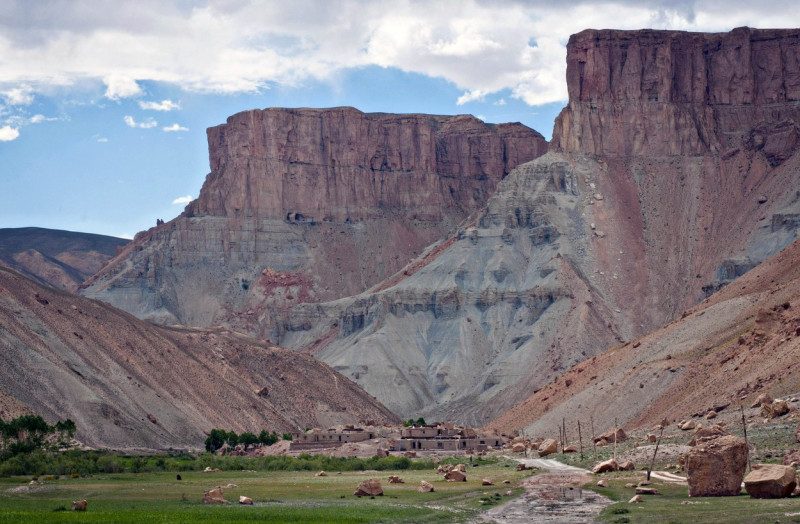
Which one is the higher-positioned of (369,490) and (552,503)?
(369,490)

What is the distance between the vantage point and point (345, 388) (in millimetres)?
161250

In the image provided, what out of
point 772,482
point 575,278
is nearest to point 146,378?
point 575,278

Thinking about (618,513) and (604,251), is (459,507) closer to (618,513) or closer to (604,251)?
(618,513)

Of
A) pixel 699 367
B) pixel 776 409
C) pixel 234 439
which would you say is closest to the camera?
pixel 776 409

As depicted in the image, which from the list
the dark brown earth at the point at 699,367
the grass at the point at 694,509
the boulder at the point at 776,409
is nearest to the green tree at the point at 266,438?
the dark brown earth at the point at 699,367

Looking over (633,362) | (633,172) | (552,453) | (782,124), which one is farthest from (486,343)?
(552,453)

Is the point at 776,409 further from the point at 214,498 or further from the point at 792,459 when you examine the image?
the point at 214,498

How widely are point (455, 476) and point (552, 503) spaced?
51.7 ft

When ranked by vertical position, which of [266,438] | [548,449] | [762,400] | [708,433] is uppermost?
[762,400]

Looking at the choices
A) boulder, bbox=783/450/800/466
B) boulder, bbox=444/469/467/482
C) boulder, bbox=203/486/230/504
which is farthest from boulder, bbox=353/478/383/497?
boulder, bbox=783/450/800/466

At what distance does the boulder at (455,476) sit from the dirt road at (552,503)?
3934 millimetres

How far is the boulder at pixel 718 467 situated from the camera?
5547 cm

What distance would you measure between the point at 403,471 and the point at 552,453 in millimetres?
10122

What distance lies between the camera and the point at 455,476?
7869cm
